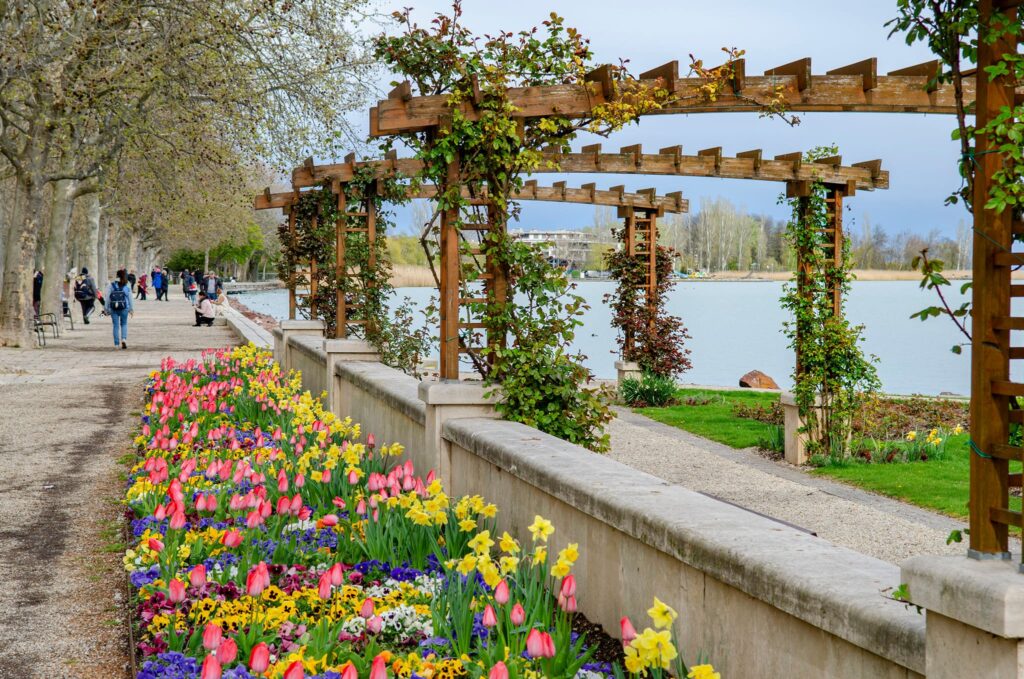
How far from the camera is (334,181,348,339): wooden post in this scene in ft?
43.7

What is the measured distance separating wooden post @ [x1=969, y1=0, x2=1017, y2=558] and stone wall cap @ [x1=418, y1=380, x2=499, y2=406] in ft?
14.2

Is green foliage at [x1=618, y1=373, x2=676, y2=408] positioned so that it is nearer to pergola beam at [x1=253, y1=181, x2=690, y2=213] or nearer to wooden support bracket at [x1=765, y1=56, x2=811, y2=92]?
pergola beam at [x1=253, y1=181, x2=690, y2=213]

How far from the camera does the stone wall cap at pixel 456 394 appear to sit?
6562 mm

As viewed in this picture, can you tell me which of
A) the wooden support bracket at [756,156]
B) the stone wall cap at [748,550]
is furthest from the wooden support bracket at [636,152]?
the stone wall cap at [748,550]

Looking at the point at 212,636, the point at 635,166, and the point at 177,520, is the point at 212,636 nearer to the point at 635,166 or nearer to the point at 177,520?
the point at 177,520

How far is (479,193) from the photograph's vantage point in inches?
285

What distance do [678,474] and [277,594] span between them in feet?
21.0

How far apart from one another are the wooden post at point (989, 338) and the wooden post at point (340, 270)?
11232 mm

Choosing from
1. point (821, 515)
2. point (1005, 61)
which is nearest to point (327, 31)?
point (821, 515)

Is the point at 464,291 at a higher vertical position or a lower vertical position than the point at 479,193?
lower

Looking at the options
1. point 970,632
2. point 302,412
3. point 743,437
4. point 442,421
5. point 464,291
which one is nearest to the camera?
point 970,632

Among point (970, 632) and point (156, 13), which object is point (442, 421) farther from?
point (156, 13)

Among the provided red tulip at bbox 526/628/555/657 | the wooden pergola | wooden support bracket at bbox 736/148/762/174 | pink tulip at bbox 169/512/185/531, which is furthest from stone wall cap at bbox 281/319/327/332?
red tulip at bbox 526/628/555/657

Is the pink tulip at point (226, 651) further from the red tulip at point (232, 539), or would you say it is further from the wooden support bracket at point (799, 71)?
the wooden support bracket at point (799, 71)
